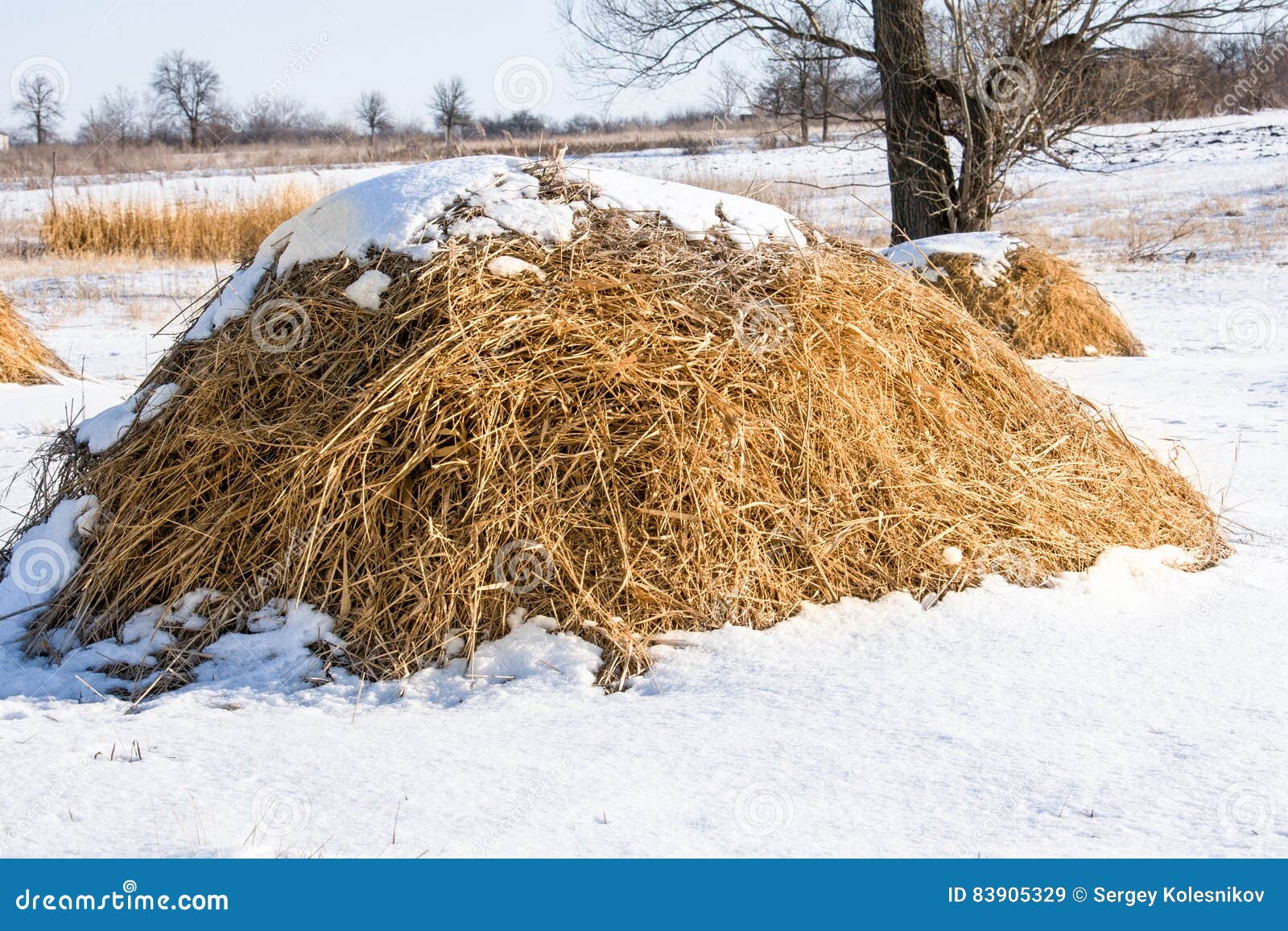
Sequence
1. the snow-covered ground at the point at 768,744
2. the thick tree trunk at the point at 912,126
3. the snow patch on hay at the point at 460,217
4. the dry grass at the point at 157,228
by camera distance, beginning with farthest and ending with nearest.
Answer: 1. the dry grass at the point at 157,228
2. the thick tree trunk at the point at 912,126
3. the snow patch on hay at the point at 460,217
4. the snow-covered ground at the point at 768,744

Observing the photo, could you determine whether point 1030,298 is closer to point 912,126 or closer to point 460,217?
point 912,126

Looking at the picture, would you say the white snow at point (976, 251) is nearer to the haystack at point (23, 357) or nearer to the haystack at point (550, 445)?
the haystack at point (550, 445)

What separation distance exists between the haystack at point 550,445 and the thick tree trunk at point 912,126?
6890 mm

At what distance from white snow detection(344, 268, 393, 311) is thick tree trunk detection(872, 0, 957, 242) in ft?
25.1

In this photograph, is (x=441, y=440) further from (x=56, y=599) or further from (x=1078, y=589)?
(x=1078, y=589)

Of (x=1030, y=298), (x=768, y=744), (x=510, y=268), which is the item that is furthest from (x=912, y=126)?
(x=768, y=744)

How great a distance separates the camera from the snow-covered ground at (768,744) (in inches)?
80.3

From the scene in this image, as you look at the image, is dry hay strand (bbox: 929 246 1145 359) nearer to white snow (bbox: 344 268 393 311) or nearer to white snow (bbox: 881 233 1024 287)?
white snow (bbox: 881 233 1024 287)

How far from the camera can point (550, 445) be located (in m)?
3.12

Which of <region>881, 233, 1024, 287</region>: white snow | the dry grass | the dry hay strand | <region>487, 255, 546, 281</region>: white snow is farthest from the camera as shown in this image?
the dry grass

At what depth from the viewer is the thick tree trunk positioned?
9.91 m

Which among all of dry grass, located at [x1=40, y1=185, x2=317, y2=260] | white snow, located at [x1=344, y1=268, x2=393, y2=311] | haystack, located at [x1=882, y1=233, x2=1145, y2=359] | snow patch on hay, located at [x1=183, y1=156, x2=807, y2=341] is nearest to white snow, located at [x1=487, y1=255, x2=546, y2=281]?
snow patch on hay, located at [x1=183, y1=156, x2=807, y2=341]

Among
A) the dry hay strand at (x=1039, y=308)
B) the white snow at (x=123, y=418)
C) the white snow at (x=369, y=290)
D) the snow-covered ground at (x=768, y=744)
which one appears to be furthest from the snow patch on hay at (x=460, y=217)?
the dry hay strand at (x=1039, y=308)

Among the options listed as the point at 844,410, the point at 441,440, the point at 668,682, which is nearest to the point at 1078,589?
the point at 844,410
